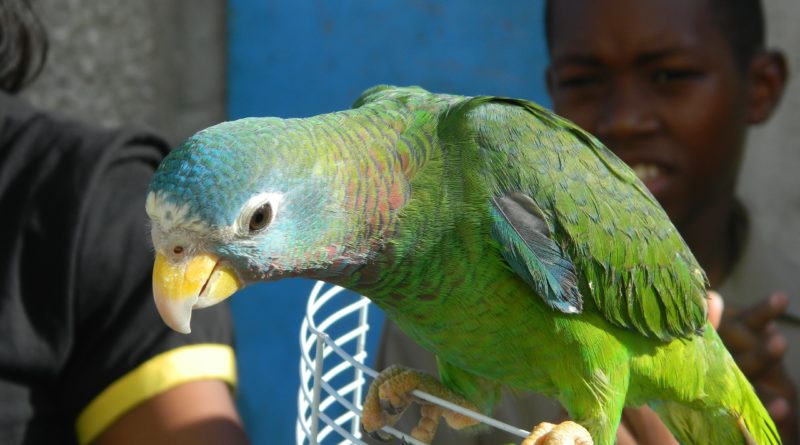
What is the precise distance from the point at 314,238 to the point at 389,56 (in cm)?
114

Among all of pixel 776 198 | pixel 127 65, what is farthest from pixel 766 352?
pixel 127 65

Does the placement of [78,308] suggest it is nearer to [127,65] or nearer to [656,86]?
[656,86]

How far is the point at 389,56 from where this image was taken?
1.81 meters

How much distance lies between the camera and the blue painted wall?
1.71 metres

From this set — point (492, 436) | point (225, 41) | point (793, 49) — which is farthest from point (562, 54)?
point (225, 41)

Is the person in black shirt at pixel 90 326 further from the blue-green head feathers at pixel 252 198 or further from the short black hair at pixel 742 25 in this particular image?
the short black hair at pixel 742 25

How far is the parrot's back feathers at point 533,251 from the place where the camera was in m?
0.79

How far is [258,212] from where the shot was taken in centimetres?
69

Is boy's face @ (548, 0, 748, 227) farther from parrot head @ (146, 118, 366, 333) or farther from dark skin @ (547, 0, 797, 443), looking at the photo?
parrot head @ (146, 118, 366, 333)

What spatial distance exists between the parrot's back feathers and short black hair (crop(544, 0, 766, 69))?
0.74m

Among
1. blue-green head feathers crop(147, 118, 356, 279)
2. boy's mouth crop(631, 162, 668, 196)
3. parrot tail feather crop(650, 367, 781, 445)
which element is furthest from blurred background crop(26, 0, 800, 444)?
blue-green head feathers crop(147, 118, 356, 279)

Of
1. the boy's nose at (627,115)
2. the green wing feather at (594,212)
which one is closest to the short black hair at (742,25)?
the boy's nose at (627,115)

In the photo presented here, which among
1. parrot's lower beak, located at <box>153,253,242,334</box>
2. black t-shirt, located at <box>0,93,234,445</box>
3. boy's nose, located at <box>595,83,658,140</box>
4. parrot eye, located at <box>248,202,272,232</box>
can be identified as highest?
parrot eye, located at <box>248,202,272,232</box>

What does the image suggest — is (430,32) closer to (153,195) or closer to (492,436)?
(492,436)
